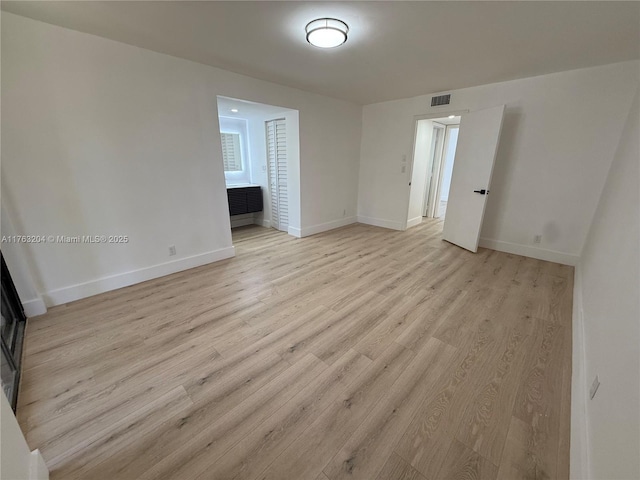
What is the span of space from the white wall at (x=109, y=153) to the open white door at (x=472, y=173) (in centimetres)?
287

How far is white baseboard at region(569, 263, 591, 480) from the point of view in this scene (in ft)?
3.54

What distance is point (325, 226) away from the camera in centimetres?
491

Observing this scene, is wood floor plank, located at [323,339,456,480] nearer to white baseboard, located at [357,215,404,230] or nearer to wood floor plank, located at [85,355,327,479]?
wood floor plank, located at [85,355,327,479]

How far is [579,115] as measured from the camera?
2949 mm

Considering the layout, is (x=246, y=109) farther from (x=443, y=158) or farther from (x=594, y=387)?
(x=594, y=387)

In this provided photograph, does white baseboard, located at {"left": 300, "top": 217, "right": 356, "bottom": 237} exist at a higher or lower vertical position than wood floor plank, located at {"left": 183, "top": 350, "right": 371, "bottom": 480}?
higher

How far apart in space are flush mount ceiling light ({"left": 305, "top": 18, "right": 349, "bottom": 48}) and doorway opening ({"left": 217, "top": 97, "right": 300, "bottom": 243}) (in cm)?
190

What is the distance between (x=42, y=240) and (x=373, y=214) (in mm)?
4799

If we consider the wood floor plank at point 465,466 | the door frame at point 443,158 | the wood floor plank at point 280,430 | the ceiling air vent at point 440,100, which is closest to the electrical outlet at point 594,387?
the wood floor plank at point 465,466

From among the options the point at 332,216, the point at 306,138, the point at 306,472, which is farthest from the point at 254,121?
→ the point at 306,472

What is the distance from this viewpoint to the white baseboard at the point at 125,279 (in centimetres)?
237

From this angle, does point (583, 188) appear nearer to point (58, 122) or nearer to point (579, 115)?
point (579, 115)

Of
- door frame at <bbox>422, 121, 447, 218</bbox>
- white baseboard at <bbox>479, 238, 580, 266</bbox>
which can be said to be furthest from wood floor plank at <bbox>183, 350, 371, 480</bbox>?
door frame at <bbox>422, 121, 447, 218</bbox>

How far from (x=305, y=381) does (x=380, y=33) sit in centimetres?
276
